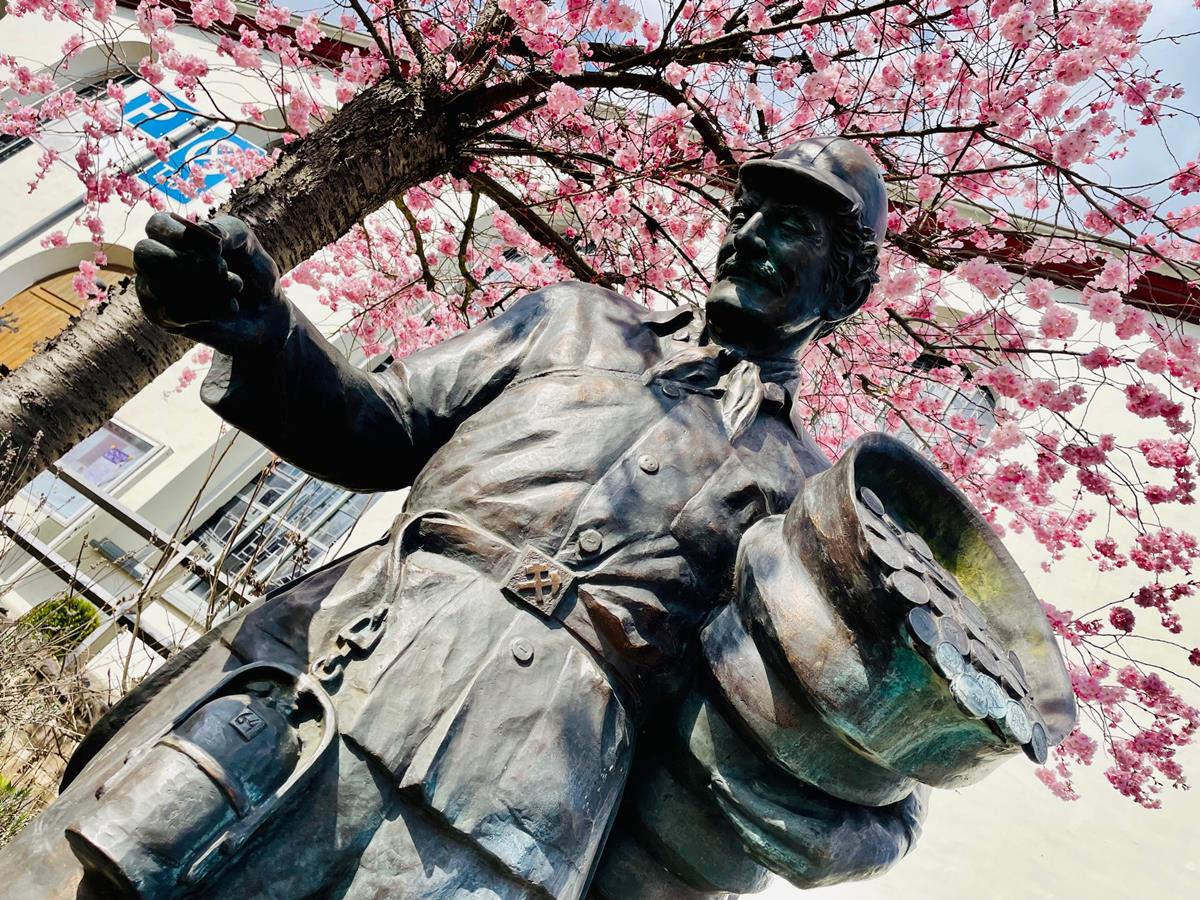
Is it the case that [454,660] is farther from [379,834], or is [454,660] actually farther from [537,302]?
[537,302]

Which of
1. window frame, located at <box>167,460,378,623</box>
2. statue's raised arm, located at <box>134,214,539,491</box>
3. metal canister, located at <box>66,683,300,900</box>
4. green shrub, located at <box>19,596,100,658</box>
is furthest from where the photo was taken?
window frame, located at <box>167,460,378,623</box>

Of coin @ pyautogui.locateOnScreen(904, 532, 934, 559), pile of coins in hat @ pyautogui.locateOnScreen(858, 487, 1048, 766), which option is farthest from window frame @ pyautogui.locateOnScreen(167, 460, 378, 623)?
pile of coins in hat @ pyautogui.locateOnScreen(858, 487, 1048, 766)

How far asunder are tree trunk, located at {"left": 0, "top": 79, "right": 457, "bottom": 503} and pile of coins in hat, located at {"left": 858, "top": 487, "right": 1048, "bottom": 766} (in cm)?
312

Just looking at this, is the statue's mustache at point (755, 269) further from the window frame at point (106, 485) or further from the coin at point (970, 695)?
the window frame at point (106, 485)

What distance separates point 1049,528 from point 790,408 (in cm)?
611

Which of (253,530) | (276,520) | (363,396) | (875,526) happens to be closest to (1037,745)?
(875,526)

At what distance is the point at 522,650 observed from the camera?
166cm

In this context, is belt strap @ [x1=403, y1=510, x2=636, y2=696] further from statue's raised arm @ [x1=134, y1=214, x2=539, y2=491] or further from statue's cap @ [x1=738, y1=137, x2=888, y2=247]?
statue's cap @ [x1=738, y1=137, x2=888, y2=247]

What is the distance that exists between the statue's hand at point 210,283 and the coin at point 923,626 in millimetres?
1177

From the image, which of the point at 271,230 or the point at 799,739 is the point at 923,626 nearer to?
the point at 799,739

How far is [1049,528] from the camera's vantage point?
7.36m

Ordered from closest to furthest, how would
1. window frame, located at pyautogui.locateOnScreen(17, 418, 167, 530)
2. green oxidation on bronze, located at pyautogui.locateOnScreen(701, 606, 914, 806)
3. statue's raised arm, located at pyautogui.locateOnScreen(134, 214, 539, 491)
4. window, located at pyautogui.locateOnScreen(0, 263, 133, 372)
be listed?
1. statue's raised arm, located at pyautogui.locateOnScreen(134, 214, 539, 491)
2. green oxidation on bronze, located at pyautogui.locateOnScreen(701, 606, 914, 806)
3. window frame, located at pyautogui.locateOnScreen(17, 418, 167, 530)
4. window, located at pyautogui.locateOnScreen(0, 263, 133, 372)

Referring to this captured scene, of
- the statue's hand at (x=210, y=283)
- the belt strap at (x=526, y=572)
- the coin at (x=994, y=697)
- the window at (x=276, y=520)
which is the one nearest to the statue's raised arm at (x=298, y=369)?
the statue's hand at (x=210, y=283)

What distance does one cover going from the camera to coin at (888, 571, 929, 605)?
1.42m
